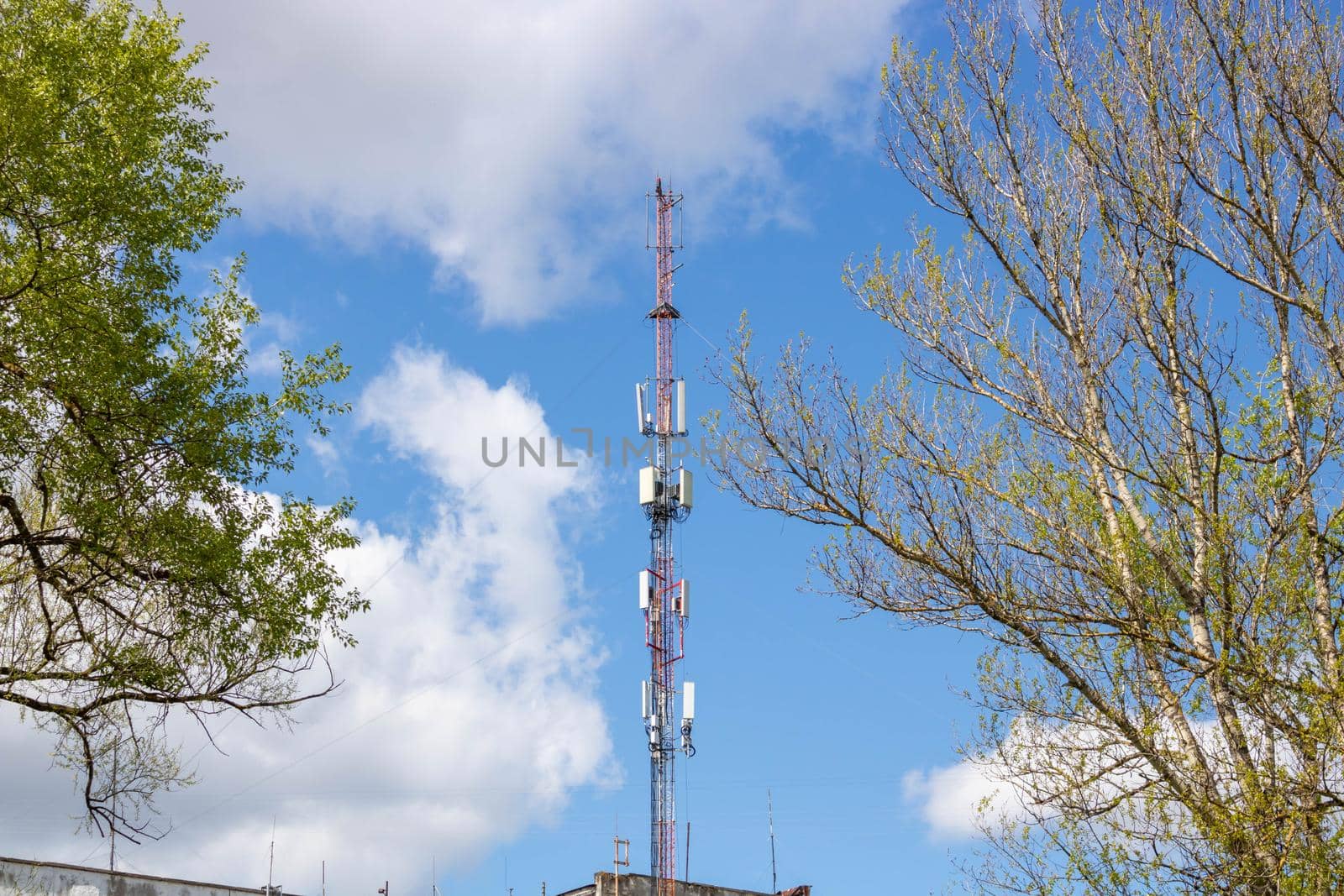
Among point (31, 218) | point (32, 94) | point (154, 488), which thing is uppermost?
point (32, 94)

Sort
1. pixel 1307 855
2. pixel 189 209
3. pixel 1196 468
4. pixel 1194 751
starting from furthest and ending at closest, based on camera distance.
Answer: pixel 189 209 < pixel 1196 468 < pixel 1194 751 < pixel 1307 855

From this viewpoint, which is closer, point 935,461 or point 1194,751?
point 1194,751

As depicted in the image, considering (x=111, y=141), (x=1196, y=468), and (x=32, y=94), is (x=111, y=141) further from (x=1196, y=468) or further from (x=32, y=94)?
(x=1196, y=468)

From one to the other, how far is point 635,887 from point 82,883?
1038cm

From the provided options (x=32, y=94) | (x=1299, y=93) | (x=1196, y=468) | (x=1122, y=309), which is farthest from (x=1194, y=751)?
(x=32, y=94)

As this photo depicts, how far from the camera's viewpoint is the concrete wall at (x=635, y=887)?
1003 inches

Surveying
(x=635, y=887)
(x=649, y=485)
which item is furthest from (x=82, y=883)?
(x=649, y=485)

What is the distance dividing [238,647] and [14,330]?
10.9 ft

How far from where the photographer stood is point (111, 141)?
11703 millimetres

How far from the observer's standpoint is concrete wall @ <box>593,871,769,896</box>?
25469mm

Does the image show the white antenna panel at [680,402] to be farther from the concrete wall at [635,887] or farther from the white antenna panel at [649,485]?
the concrete wall at [635,887]

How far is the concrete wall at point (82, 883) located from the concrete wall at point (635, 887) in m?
7.29

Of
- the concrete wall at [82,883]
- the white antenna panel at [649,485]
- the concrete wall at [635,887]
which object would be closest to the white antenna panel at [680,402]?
the white antenna panel at [649,485]

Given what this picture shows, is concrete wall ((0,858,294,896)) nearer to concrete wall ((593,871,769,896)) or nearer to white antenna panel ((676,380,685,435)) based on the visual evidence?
concrete wall ((593,871,769,896))
